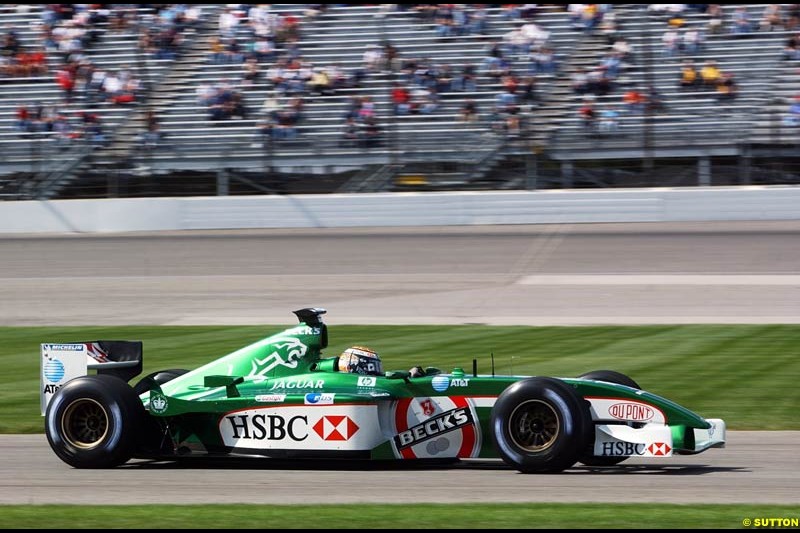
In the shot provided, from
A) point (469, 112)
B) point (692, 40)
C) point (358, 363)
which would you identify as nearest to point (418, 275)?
point (469, 112)

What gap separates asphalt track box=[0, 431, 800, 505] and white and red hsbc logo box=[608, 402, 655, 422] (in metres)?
0.38

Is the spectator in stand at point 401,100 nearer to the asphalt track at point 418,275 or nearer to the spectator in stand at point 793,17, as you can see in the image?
the asphalt track at point 418,275

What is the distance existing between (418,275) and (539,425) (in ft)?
48.9

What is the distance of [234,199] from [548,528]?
20872mm

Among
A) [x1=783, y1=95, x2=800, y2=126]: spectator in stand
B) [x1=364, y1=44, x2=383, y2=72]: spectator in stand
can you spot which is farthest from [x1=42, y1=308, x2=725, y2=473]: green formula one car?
[x1=364, y1=44, x2=383, y2=72]: spectator in stand

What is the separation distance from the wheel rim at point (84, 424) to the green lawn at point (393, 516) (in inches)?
59.8

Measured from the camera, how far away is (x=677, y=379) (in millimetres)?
13227

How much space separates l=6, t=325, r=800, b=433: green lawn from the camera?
1175 cm

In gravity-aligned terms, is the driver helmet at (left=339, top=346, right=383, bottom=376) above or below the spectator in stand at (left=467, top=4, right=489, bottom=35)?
below

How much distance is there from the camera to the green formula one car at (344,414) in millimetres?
7824

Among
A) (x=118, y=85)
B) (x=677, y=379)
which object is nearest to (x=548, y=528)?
(x=677, y=379)

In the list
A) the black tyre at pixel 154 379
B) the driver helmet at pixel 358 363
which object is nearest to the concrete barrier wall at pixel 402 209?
the black tyre at pixel 154 379

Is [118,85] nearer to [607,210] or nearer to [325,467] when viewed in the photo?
[607,210]

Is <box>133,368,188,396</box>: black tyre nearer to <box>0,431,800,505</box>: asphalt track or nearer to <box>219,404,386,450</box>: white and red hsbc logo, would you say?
<box>0,431,800,505</box>: asphalt track
